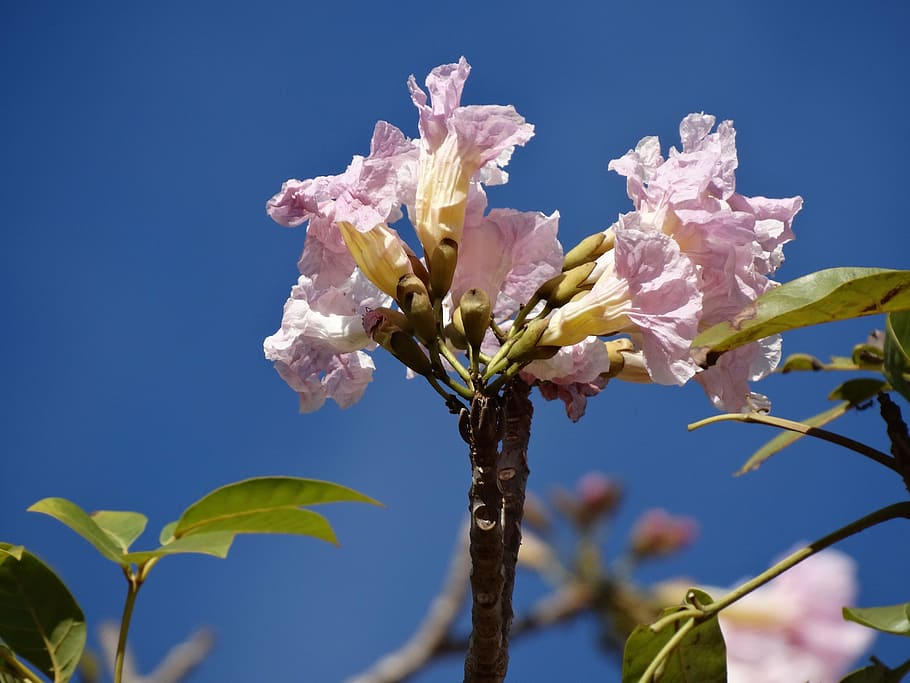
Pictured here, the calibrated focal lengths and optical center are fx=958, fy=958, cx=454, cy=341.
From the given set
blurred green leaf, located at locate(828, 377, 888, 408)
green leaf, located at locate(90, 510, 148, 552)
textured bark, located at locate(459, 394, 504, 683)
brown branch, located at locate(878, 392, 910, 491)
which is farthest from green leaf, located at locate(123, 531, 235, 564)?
blurred green leaf, located at locate(828, 377, 888, 408)

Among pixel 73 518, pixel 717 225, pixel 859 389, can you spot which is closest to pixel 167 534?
pixel 73 518

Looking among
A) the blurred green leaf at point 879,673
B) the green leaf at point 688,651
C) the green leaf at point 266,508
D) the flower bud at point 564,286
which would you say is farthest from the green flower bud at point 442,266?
the blurred green leaf at point 879,673

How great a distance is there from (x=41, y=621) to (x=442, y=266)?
77cm

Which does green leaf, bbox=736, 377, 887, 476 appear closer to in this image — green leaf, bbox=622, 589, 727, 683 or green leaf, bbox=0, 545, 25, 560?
green leaf, bbox=622, 589, 727, 683

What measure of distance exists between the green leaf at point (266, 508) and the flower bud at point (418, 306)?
0.24 meters

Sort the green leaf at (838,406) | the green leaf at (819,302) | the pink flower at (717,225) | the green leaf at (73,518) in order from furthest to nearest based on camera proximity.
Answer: the green leaf at (838,406) < the pink flower at (717,225) < the green leaf at (73,518) < the green leaf at (819,302)

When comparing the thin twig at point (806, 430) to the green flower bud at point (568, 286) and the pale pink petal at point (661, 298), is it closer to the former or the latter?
the pale pink petal at point (661, 298)

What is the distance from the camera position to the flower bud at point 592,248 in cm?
149

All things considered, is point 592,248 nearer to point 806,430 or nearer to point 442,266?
point 442,266

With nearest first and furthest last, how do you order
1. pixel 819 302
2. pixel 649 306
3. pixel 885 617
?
1. pixel 819 302
2. pixel 885 617
3. pixel 649 306

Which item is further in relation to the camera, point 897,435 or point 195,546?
point 897,435

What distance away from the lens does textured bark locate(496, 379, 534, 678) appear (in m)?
1.35

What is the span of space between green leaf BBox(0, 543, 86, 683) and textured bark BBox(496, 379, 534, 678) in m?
0.61

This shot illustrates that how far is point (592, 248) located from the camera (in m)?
1.49
